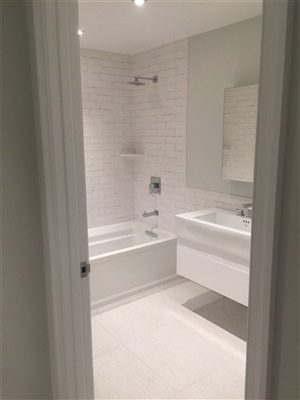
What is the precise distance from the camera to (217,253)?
96.5 inches

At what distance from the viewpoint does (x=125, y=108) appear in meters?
3.88

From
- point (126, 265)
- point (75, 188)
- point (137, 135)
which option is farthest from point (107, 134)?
point (75, 188)

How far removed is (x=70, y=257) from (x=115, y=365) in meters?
1.24

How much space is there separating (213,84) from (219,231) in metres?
1.42

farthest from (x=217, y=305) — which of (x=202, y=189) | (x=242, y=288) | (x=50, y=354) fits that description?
(x=50, y=354)

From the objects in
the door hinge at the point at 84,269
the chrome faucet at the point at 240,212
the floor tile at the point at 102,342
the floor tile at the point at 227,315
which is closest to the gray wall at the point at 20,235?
the door hinge at the point at 84,269

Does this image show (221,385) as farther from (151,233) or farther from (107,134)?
(107,134)

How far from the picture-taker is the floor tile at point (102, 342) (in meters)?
2.40

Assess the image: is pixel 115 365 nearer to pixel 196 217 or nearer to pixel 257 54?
pixel 196 217

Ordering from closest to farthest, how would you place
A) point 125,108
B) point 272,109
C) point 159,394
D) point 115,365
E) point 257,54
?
1. point 272,109
2. point 159,394
3. point 115,365
4. point 257,54
5. point 125,108

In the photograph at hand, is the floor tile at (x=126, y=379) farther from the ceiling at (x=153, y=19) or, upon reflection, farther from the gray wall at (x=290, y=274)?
the ceiling at (x=153, y=19)

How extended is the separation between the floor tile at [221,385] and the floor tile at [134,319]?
649mm

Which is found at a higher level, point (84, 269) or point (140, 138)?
point (140, 138)

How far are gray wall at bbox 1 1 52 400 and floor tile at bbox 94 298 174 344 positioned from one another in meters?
1.16
